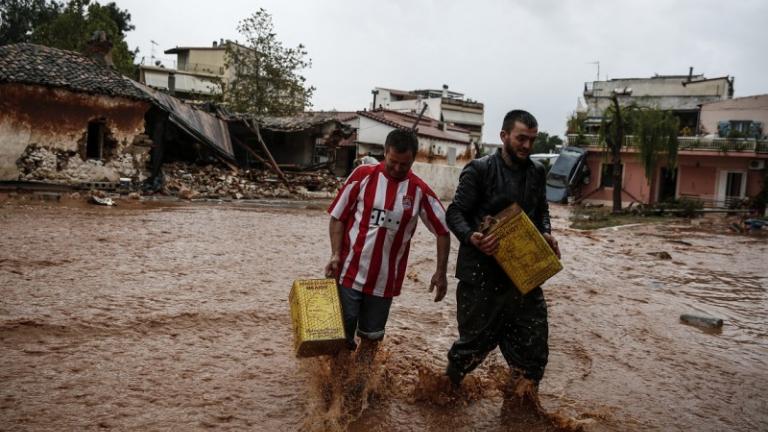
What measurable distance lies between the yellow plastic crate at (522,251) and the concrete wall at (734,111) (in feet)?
120

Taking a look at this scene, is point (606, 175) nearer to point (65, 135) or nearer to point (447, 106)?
point (447, 106)

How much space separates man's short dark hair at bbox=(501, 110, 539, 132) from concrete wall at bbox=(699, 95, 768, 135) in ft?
120

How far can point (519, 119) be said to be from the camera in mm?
3410

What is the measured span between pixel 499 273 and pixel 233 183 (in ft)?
63.5

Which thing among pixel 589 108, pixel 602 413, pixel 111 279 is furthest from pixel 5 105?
pixel 589 108

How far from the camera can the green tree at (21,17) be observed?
44.1m

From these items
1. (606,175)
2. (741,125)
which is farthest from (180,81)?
(741,125)

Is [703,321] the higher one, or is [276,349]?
[703,321]

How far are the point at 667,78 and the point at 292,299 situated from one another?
44.7 metres

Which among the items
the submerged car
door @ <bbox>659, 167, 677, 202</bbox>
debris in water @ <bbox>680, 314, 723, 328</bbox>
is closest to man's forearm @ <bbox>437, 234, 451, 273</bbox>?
debris in water @ <bbox>680, 314, 723, 328</bbox>

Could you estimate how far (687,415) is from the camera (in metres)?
3.91

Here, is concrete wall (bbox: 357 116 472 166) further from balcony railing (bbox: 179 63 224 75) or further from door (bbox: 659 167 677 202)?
balcony railing (bbox: 179 63 224 75)

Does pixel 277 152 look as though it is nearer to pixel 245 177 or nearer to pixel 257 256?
pixel 245 177

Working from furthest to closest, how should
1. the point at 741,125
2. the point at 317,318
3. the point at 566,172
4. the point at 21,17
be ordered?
the point at 21,17
the point at 741,125
the point at 566,172
the point at 317,318
